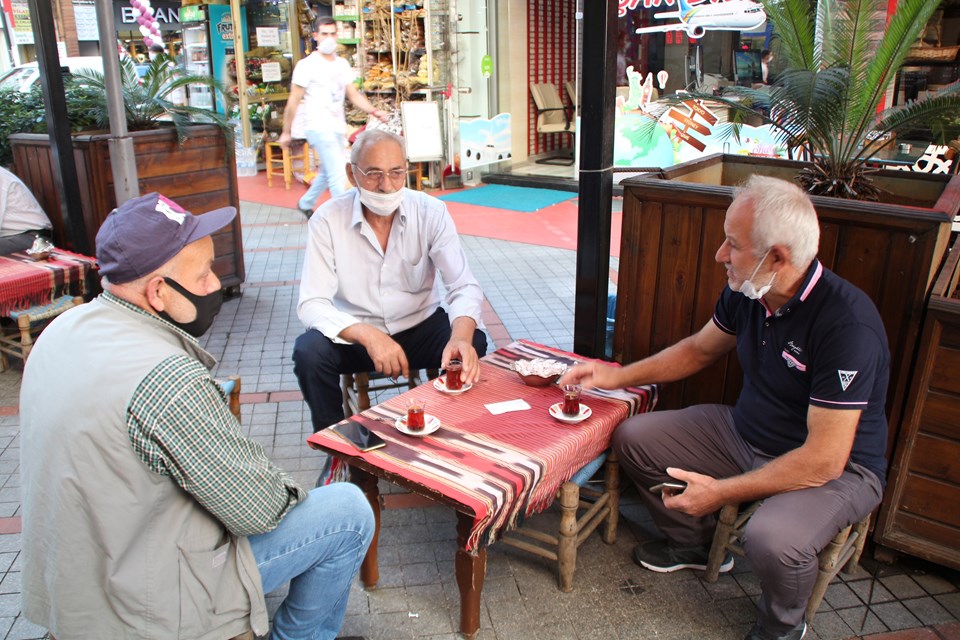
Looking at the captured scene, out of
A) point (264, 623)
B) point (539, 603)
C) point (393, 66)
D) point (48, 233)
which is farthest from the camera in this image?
point (393, 66)

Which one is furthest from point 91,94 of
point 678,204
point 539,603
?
point 539,603

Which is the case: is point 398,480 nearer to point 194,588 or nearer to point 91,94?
point 194,588

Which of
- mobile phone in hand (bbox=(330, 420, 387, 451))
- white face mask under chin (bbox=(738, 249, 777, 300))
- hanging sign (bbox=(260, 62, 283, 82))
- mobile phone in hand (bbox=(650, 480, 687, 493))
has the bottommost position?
mobile phone in hand (bbox=(650, 480, 687, 493))

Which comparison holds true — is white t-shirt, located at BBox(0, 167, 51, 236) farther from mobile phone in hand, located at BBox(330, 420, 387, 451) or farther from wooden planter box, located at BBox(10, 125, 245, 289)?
mobile phone in hand, located at BBox(330, 420, 387, 451)

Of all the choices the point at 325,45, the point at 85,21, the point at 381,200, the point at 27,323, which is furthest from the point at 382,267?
the point at 85,21

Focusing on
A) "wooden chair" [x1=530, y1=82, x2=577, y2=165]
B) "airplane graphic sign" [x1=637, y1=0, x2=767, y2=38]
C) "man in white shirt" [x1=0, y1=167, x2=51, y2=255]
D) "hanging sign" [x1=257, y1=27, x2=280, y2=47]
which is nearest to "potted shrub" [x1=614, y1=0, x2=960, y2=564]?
"man in white shirt" [x1=0, y1=167, x2=51, y2=255]

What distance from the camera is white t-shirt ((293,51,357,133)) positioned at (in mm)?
7801

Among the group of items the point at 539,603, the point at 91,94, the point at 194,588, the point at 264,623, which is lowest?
the point at 539,603

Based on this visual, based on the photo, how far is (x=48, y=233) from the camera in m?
5.53

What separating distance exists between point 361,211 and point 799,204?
189 centimetres

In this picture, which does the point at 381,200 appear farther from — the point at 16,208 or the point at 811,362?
the point at 16,208

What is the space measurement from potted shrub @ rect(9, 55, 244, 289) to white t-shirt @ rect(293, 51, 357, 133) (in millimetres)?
1820

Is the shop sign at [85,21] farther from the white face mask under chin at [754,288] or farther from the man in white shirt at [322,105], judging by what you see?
the white face mask under chin at [754,288]

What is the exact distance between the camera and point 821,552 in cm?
257
